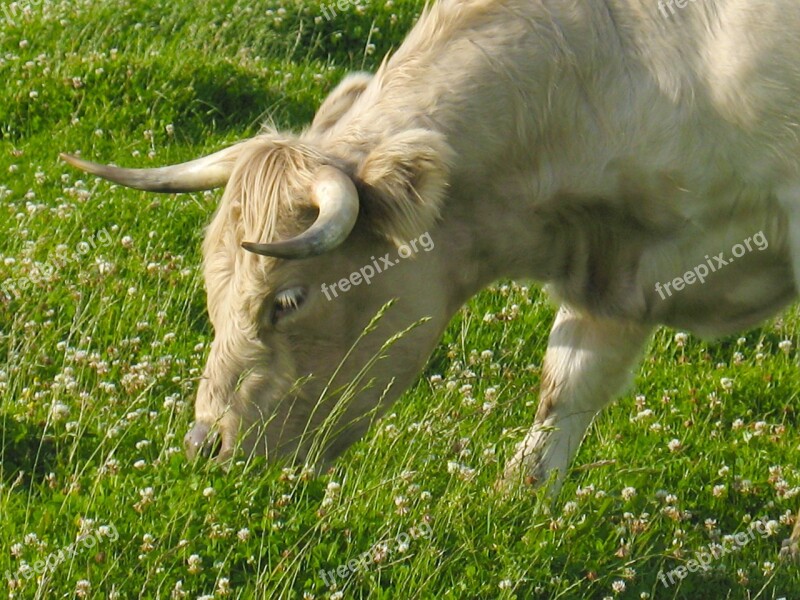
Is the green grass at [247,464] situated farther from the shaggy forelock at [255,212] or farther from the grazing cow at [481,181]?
the shaggy forelock at [255,212]

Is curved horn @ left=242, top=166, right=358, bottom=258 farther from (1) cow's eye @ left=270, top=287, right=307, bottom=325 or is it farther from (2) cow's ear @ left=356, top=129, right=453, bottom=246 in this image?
(1) cow's eye @ left=270, top=287, right=307, bottom=325

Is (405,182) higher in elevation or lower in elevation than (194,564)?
higher

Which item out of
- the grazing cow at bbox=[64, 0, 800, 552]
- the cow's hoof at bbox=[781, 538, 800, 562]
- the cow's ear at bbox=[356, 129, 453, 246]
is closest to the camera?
the cow's ear at bbox=[356, 129, 453, 246]

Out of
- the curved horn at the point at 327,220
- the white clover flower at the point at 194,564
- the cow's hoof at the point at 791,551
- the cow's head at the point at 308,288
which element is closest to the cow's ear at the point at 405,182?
the cow's head at the point at 308,288

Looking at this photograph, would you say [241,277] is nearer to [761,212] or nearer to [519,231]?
[519,231]

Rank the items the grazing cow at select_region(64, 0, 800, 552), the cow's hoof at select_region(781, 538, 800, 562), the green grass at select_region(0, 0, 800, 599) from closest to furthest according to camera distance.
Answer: the green grass at select_region(0, 0, 800, 599), the grazing cow at select_region(64, 0, 800, 552), the cow's hoof at select_region(781, 538, 800, 562)

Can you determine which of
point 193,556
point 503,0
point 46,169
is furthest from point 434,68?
point 46,169

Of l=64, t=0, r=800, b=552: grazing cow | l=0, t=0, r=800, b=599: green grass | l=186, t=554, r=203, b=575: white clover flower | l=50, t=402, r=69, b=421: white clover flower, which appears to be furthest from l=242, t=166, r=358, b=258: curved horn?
l=50, t=402, r=69, b=421: white clover flower

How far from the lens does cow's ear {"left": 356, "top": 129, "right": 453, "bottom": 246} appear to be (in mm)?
5633

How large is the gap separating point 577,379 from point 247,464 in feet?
6.76

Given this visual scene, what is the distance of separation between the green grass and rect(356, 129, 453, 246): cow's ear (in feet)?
2.89

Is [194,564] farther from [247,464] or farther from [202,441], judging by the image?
[202,441]

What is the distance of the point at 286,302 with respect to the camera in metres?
5.82

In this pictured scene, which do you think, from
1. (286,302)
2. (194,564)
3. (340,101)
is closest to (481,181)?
(340,101)
